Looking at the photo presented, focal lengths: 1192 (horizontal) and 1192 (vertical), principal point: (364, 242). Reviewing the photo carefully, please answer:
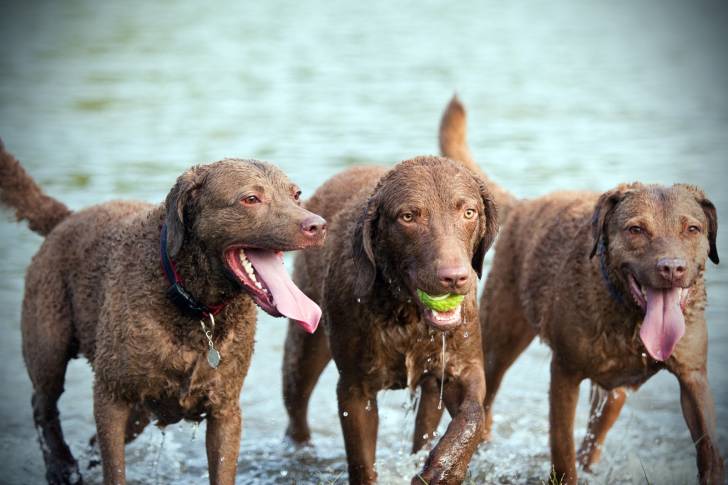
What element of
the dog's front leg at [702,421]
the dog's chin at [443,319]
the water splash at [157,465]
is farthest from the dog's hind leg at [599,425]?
the water splash at [157,465]

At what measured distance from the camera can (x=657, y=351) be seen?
6.57 meters

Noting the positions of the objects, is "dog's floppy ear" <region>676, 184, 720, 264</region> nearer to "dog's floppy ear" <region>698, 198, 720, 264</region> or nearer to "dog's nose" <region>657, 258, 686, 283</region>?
"dog's floppy ear" <region>698, 198, 720, 264</region>

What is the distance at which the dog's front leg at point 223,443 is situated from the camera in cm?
619

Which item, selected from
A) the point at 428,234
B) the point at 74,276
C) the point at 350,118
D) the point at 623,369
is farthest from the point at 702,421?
the point at 350,118

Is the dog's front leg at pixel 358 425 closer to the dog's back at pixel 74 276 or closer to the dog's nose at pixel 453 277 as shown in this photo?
the dog's nose at pixel 453 277

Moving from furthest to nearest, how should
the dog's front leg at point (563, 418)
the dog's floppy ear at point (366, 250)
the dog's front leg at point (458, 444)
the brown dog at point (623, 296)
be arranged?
the dog's front leg at point (563, 418) → the brown dog at point (623, 296) → the dog's floppy ear at point (366, 250) → the dog's front leg at point (458, 444)

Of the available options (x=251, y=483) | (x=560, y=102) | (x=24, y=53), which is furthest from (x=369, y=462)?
(x=24, y=53)

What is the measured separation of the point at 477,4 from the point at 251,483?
34.3 metres

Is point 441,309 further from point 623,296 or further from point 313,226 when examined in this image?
point 623,296

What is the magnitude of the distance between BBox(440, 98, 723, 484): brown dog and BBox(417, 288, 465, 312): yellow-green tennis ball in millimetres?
1187

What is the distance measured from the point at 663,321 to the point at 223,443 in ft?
8.16

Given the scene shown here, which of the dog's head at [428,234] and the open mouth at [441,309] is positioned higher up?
the dog's head at [428,234]

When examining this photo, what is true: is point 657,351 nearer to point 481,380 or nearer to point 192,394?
point 481,380

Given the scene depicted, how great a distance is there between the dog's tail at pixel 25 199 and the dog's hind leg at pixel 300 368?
1.75 metres
